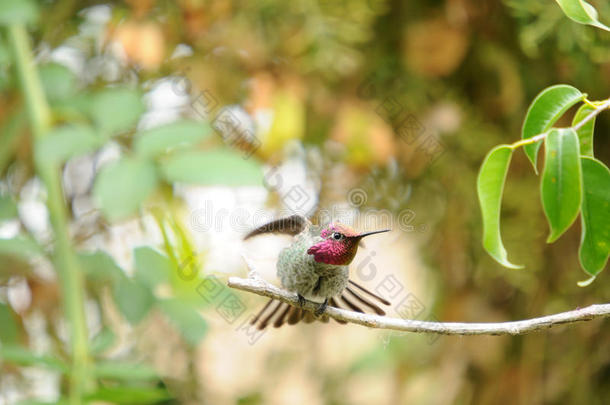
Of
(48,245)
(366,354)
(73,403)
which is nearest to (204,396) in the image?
(366,354)

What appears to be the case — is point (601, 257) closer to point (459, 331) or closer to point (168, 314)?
point (459, 331)

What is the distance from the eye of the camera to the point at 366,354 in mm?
3051

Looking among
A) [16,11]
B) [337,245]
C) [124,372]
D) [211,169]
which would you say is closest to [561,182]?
[337,245]

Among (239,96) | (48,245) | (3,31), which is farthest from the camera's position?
(239,96)

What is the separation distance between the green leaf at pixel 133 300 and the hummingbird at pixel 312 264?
30.4 inches

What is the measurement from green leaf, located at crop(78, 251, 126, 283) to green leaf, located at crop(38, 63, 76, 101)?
20.7 inches

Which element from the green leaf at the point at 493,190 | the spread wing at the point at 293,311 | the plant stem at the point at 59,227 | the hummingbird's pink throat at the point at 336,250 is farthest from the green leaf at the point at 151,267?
the green leaf at the point at 493,190

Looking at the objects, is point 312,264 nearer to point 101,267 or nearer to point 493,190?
point 493,190

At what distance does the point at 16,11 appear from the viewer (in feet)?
6.79

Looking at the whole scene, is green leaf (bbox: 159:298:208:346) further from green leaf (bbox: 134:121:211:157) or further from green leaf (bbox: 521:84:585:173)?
green leaf (bbox: 521:84:585:173)

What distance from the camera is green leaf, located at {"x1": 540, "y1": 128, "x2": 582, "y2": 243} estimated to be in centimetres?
82

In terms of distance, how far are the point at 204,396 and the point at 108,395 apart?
144 cm

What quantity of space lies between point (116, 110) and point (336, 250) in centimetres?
107

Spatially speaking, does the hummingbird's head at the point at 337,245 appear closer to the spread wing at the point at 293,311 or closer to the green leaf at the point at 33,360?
the spread wing at the point at 293,311
